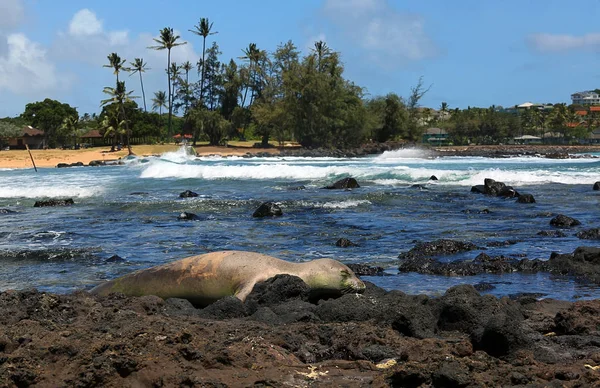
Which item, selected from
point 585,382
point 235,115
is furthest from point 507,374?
point 235,115

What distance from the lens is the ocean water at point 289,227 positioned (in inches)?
459

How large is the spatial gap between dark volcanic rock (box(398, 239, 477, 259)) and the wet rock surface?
14.8 feet

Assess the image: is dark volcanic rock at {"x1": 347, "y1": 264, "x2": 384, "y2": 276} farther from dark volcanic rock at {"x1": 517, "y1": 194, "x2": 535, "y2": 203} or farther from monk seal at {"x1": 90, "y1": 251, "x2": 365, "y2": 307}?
dark volcanic rock at {"x1": 517, "y1": 194, "x2": 535, "y2": 203}

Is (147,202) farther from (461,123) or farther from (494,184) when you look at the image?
(461,123)

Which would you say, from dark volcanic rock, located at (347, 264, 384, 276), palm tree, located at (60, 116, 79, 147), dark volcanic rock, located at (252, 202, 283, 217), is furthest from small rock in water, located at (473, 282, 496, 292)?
palm tree, located at (60, 116, 79, 147)

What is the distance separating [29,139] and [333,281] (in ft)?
323

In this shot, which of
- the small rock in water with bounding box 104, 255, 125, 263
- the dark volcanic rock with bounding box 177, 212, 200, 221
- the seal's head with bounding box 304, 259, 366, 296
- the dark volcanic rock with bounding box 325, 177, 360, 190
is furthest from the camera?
the dark volcanic rock with bounding box 325, 177, 360, 190

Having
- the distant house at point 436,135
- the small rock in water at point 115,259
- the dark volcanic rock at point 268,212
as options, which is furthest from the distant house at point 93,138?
the small rock in water at point 115,259

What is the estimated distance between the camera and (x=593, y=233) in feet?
47.8

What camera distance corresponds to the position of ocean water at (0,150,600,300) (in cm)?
1166

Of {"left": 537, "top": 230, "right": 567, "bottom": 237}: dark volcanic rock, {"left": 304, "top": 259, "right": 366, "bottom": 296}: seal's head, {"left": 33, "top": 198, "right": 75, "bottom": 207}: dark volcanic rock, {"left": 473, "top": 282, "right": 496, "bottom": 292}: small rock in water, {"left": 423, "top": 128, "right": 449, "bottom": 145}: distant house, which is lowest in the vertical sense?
{"left": 423, "top": 128, "right": 449, "bottom": 145}: distant house

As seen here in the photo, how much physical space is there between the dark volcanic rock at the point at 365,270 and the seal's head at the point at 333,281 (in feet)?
9.77

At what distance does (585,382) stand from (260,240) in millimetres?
10927

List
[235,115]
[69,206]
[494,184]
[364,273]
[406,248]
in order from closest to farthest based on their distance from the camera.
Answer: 1. [364,273]
2. [406,248]
3. [69,206]
4. [494,184]
5. [235,115]
